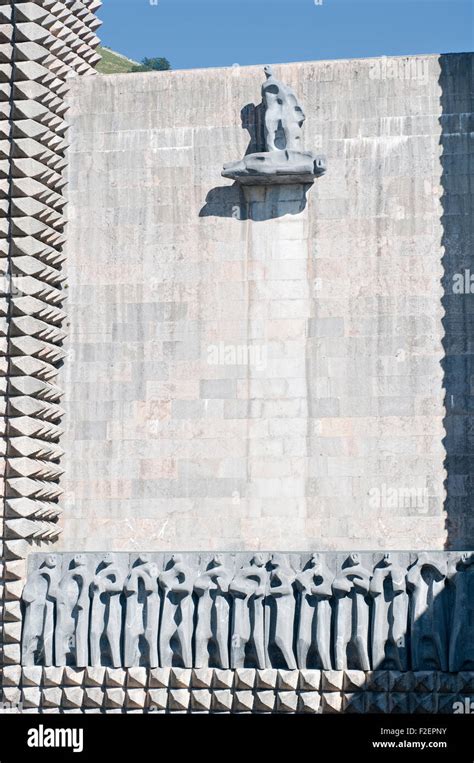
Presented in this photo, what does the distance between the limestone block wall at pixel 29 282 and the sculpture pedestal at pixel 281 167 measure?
2988 millimetres

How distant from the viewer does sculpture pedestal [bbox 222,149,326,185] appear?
2461cm

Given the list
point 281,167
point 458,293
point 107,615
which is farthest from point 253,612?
point 281,167

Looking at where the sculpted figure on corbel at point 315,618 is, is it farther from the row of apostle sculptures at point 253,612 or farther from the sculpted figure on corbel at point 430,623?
the sculpted figure on corbel at point 430,623

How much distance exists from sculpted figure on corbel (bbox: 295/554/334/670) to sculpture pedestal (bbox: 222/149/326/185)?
6.06 m

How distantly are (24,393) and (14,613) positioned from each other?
3227 millimetres

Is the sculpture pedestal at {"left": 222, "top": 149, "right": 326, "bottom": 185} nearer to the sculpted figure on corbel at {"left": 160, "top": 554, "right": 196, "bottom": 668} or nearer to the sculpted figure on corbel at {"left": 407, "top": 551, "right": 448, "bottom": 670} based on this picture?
the sculpted figure on corbel at {"left": 160, "top": 554, "right": 196, "bottom": 668}

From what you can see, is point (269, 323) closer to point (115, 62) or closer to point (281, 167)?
point (281, 167)

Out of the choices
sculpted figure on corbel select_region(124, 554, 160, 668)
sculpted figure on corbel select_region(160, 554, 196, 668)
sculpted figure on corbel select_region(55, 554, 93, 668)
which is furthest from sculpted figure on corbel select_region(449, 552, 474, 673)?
sculpted figure on corbel select_region(55, 554, 93, 668)

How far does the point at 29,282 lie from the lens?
24.3 m

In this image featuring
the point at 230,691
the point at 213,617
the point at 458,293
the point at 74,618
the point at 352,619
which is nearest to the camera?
the point at 352,619

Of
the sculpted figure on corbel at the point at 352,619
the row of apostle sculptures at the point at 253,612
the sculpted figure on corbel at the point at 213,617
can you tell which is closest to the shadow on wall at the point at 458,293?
the row of apostle sculptures at the point at 253,612

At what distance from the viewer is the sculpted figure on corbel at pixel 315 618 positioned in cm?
2252

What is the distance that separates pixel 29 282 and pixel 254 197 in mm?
3735
